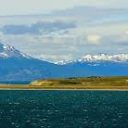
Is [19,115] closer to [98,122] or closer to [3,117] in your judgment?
[3,117]

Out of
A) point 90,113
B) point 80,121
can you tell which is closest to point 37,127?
point 80,121

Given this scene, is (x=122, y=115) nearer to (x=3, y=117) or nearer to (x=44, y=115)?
(x=44, y=115)

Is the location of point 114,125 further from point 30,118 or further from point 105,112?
point 105,112

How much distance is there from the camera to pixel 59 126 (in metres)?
121

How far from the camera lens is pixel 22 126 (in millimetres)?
122250

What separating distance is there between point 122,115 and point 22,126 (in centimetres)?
3634

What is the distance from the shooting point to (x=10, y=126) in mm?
122625

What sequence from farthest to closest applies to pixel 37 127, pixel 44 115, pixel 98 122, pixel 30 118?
pixel 44 115, pixel 30 118, pixel 98 122, pixel 37 127

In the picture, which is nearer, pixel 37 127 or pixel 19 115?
pixel 37 127

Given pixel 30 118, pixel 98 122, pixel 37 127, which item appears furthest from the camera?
pixel 30 118

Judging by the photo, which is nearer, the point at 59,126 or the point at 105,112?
the point at 59,126

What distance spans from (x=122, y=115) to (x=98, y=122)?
20623 millimetres

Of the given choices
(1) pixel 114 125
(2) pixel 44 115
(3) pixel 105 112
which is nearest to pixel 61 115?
(2) pixel 44 115

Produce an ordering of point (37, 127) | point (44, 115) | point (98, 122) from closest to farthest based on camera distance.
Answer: point (37, 127) → point (98, 122) → point (44, 115)
